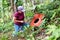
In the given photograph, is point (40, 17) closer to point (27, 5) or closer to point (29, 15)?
point (29, 15)

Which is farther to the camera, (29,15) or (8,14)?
(8,14)

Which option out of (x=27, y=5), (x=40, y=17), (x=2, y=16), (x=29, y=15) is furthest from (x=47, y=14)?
(x=2, y=16)

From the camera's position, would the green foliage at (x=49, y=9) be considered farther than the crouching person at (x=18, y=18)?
Yes

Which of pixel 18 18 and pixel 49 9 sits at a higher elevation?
pixel 18 18

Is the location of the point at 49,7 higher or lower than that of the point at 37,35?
higher

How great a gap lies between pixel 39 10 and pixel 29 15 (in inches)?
24.2

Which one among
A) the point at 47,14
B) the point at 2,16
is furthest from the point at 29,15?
the point at 2,16

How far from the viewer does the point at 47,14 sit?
32.3 feet

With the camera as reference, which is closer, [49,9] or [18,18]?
[18,18]

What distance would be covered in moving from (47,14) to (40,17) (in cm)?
39

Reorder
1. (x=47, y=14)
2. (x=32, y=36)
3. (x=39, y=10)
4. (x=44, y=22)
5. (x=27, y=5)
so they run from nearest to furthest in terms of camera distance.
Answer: (x=32, y=36)
(x=44, y=22)
(x=47, y=14)
(x=39, y=10)
(x=27, y=5)

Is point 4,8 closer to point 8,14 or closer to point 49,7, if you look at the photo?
point 8,14

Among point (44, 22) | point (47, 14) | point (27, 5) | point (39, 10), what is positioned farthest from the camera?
point (27, 5)

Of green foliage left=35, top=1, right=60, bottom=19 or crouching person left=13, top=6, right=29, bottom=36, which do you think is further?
green foliage left=35, top=1, right=60, bottom=19
